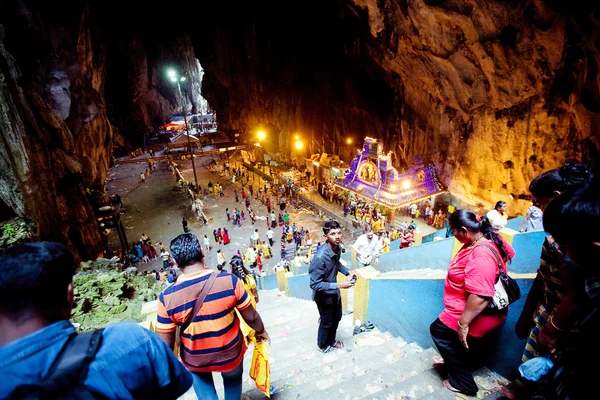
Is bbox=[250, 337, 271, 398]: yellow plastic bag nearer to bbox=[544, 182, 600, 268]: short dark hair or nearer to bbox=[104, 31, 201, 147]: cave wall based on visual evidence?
bbox=[544, 182, 600, 268]: short dark hair

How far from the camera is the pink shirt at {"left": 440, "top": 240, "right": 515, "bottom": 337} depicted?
2424mm

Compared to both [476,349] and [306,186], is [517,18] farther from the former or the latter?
[306,186]

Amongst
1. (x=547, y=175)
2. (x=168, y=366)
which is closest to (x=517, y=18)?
(x=547, y=175)

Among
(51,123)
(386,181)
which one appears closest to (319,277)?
(386,181)

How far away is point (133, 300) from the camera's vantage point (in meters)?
6.51

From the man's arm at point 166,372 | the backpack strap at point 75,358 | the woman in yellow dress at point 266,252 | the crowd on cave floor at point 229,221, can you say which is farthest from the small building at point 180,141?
the backpack strap at point 75,358

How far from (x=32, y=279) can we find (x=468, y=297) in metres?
2.91

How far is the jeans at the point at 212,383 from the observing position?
2.59 m

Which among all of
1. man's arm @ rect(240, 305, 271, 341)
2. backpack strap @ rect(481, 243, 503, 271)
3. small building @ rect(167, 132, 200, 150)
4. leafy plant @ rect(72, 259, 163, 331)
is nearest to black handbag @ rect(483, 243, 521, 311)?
backpack strap @ rect(481, 243, 503, 271)

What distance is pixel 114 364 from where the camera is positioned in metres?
1.16

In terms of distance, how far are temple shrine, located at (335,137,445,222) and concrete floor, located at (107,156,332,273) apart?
3608mm

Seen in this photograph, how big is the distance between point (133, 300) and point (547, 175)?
24.7ft

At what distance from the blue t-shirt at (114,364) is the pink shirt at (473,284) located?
229 centimetres

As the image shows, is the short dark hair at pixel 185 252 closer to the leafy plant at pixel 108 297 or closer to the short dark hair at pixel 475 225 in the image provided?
the short dark hair at pixel 475 225
